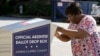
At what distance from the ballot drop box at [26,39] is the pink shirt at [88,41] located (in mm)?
561

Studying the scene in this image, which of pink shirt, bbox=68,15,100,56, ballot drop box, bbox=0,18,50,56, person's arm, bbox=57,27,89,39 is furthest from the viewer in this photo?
pink shirt, bbox=68,15,100,56

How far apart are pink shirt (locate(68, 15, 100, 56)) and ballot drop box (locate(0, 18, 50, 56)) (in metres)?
0.56

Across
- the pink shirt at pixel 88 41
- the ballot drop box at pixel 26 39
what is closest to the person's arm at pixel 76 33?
the pink shirt at pixel 88 41

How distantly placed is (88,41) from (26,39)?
0.87m

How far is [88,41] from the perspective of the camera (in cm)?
397

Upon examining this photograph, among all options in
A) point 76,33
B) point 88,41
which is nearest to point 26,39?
point 76,33

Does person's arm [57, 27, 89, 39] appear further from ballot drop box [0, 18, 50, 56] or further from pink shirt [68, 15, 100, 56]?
ballot drop box [0, 18, 50, 56]

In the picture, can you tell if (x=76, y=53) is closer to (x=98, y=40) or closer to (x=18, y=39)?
(x=98, y=40)

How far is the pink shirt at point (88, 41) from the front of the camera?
153 inches

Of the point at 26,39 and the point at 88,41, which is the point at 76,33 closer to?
the point at 88,41

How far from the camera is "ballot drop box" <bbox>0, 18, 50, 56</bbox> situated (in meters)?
3.35

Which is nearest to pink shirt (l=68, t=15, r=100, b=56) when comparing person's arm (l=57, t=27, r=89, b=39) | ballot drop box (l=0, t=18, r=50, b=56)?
person's arm (l=57, t=27, r=89, b=39)

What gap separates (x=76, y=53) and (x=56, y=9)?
1604cm

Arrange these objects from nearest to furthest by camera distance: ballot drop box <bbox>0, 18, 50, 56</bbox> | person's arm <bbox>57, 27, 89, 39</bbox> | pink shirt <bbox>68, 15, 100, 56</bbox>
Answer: ballot drop box <bbox>0, 18, 50, 56</bbox> → person's arm <bbox>57, 27, 89, 39</bbox> → pink shirt <bbox>68, 15, 100, 56</bbox>
